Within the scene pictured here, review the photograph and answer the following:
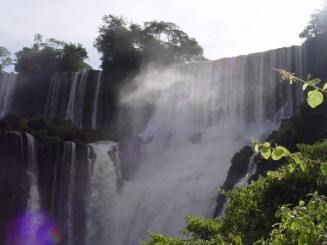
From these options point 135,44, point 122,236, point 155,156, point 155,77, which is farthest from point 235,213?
point 135,44

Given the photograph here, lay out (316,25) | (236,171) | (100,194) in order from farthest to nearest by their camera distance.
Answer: (316,25), (100,194), (236,171)

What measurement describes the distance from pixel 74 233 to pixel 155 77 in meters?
16.9

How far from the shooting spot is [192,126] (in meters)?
33.8

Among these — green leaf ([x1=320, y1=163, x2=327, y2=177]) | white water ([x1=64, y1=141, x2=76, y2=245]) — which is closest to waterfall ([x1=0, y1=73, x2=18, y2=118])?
white water ([x1=64, y1=141, x2=76, y2=245])

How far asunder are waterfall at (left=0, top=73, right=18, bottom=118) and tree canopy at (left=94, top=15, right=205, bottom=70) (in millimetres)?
8664

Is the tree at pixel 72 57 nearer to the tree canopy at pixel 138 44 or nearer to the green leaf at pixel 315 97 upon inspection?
the tree canopy at pixel 138 44

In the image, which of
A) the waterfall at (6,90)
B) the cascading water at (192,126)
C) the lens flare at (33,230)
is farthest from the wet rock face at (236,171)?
the waterfall at (6,90)

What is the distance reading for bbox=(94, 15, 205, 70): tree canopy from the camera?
136 feet

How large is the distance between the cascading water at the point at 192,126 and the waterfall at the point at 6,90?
11517 mm

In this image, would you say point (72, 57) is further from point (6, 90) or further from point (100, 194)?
point (100, 194)

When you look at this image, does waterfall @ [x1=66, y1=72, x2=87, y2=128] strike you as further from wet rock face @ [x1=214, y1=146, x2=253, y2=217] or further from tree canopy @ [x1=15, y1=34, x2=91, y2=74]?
wet rock face @ [x1=214, y1=146, x2=253, y2=217]

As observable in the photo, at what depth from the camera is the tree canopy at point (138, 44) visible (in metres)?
41.5

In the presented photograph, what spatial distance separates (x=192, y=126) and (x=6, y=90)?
61.7ft

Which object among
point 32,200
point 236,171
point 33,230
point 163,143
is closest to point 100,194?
point 32,200
